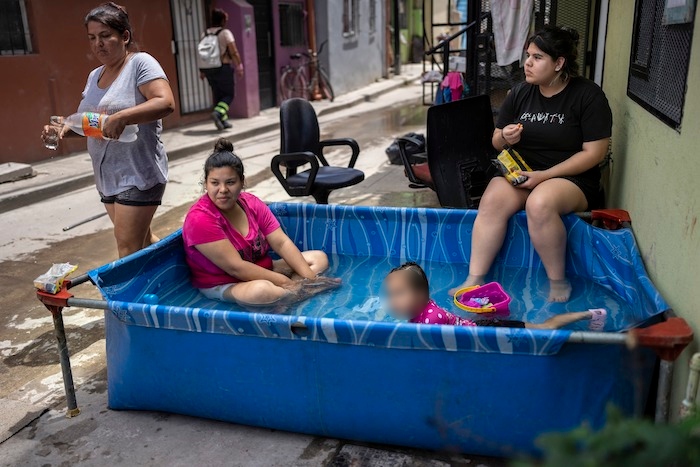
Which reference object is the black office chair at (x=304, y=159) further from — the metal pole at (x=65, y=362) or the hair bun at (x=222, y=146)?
the metal pole at (x=65, y=362)

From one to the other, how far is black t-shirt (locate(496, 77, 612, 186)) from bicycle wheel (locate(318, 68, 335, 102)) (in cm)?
1089

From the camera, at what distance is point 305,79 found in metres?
14.3

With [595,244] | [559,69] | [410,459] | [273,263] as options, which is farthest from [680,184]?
[273,263]

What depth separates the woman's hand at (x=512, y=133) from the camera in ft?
12.6

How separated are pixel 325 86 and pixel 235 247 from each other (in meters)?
11.7

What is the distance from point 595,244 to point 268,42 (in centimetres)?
1099

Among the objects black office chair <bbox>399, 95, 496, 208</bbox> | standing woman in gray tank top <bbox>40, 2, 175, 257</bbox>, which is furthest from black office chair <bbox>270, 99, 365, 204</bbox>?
standing woman in gray tank top <bbox>40, 2, 175, 257</bbox>

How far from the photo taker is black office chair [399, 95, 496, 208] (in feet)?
15.4

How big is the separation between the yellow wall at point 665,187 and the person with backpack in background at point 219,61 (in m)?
7.25

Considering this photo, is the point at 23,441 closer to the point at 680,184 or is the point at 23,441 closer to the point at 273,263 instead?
the point at 273,263

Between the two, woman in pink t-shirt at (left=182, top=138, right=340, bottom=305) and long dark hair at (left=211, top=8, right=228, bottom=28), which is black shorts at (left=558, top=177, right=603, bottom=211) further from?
long dark hair at (left=211, top=8, right=228, bottom=28)

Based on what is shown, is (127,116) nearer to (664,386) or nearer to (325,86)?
(664,386)

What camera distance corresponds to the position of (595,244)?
3660mm

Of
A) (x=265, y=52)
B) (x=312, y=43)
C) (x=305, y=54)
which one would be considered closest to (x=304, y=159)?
(x=265, y=52)
